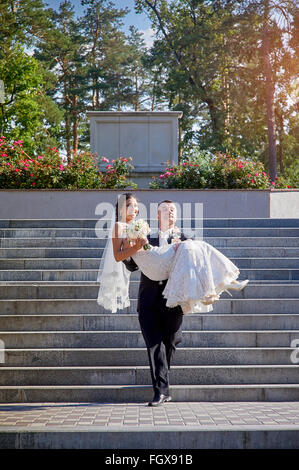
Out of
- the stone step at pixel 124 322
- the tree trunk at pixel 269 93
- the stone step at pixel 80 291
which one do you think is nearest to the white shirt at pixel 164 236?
the stone step at pixel 124 322

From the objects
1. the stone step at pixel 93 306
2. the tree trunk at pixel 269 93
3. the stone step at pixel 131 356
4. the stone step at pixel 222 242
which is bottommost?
the stone step at pixel 131 356

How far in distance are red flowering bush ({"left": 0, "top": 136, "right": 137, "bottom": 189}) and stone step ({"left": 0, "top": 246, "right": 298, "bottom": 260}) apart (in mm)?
4427

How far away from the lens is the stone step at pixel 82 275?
870 cm

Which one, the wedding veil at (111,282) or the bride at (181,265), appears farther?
the wedding veil at (111,282)

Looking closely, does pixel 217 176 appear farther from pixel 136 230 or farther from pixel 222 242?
pixel 136 230

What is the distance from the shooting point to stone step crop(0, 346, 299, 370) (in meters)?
6.76

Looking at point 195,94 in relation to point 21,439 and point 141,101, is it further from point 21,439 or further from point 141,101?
point 21,439

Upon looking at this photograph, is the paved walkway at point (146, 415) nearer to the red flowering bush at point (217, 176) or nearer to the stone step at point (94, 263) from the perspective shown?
the stone step at point (94, 263)

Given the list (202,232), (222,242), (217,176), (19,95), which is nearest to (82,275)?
(222,242)

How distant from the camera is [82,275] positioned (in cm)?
879

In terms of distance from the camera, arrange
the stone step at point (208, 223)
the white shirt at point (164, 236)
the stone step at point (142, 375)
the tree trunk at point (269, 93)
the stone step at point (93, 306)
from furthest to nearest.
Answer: the tree trunk at point (269, 93) → the stone step at point (208, 223) → the stone step at point (93, 306) → the stone step at point (142, 375) → the white shirt at point (164, 236)

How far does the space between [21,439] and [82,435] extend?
51 cm

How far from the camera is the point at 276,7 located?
29.4 m

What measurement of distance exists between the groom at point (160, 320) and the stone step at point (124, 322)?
55.5 inches
